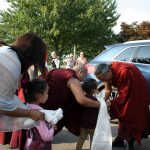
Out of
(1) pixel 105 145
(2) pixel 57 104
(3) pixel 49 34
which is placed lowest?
(3) pixel 49 34

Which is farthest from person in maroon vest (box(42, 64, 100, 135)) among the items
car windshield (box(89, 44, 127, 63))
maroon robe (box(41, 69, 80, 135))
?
car windshield (box(89, 44, 127, 63))

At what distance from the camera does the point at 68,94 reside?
5.25 metres

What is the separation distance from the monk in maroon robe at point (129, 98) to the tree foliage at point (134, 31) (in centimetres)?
3607

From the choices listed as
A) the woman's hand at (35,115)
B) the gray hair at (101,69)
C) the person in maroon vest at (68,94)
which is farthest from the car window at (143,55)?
the woman's hand at (35,115)

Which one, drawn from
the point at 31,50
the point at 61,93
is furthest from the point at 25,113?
the point at 61,93

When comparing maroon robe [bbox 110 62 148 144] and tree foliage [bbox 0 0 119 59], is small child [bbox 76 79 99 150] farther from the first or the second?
tree foliage [bbox 0 0 119 59]

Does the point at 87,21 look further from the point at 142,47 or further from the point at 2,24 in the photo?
the point at 142,47

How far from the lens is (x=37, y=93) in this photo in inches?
174

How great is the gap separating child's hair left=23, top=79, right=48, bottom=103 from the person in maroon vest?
1.91 feet

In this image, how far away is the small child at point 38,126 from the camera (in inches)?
172

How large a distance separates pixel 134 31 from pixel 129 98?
38695mm

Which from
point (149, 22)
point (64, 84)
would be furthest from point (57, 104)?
point (149, 22)

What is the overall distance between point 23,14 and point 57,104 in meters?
36.2

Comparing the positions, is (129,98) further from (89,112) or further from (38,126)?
(38,126)
